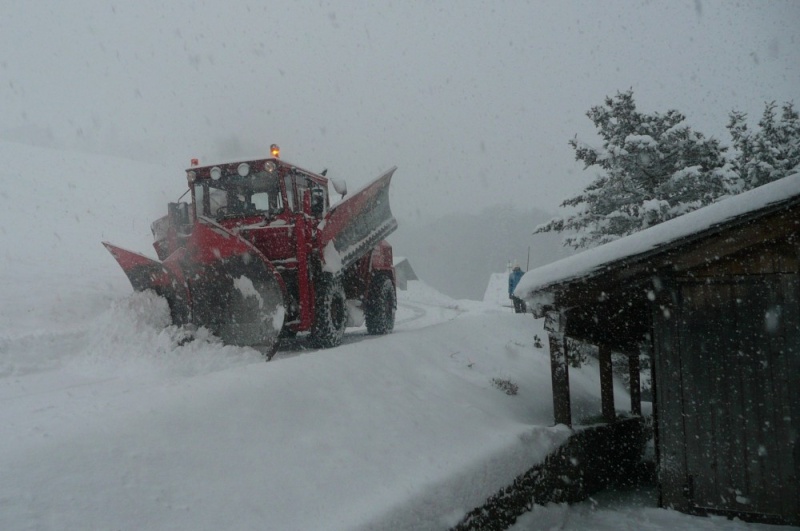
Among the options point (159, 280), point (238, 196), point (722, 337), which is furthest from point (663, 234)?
point (159, 280)

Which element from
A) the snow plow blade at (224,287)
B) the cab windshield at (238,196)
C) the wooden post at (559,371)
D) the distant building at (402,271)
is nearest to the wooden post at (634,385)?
the wooden post at (559,371)

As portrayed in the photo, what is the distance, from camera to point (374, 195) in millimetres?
9359

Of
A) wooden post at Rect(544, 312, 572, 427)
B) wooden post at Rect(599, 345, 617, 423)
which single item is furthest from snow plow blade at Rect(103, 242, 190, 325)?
wooden post at Rect(599, 345, 617, 423)

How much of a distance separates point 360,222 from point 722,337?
5476 millimetres

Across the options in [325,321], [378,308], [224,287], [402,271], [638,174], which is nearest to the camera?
[224,287]

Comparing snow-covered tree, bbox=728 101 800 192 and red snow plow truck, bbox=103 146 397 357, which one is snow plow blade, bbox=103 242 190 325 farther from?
snow-covered tree, bbox=728 101 800 192

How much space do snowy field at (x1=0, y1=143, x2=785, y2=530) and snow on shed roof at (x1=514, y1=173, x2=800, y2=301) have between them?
62.6 inches

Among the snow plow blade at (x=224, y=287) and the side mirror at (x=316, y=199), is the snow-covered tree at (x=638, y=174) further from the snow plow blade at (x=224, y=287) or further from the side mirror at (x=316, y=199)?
the snow plow blade at (x=224, y=287)

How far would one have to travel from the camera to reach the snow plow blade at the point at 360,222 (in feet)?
26.2

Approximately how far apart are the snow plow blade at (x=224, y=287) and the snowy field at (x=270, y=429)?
0.29 m

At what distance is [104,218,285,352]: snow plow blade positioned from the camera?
6969mm

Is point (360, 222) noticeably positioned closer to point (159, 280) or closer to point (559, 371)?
point (159, 280)

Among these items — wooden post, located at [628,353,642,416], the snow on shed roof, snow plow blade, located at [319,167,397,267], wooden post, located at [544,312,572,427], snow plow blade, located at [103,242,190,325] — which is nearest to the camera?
the snow on shed roof

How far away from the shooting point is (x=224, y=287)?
7145mm
